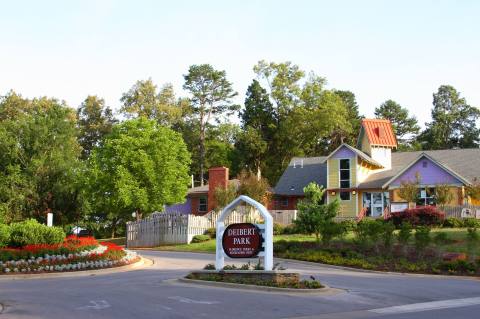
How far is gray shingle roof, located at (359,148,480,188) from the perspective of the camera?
152 feet

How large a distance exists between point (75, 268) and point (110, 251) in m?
2.73

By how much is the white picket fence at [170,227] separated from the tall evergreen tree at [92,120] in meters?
34.5

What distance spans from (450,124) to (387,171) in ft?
119

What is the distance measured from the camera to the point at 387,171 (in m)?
52.3

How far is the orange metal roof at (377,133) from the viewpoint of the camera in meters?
52.8

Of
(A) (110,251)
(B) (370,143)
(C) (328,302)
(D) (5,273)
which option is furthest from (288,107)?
(C) (328,302)

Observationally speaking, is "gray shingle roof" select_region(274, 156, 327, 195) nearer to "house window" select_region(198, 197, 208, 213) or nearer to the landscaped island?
"house window" select_region(198, 197, 208, 213)

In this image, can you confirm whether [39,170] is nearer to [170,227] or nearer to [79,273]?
[170,227]

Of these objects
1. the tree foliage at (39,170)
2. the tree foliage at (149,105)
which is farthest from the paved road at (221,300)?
the tree foliage at (149,105)

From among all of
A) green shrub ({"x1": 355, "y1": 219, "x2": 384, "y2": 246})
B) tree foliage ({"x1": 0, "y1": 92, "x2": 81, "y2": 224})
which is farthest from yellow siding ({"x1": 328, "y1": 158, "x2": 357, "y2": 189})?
green shrub ({"x1": 355, "y1": 219, "x2": 384, "y2": 246})

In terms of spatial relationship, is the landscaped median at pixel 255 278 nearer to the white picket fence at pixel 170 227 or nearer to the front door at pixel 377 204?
the white picket fence at pixel 170 227

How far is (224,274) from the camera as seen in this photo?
1795cm

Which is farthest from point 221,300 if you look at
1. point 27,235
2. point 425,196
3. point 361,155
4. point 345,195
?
point 345,195

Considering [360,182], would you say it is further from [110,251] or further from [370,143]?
[110,251]
